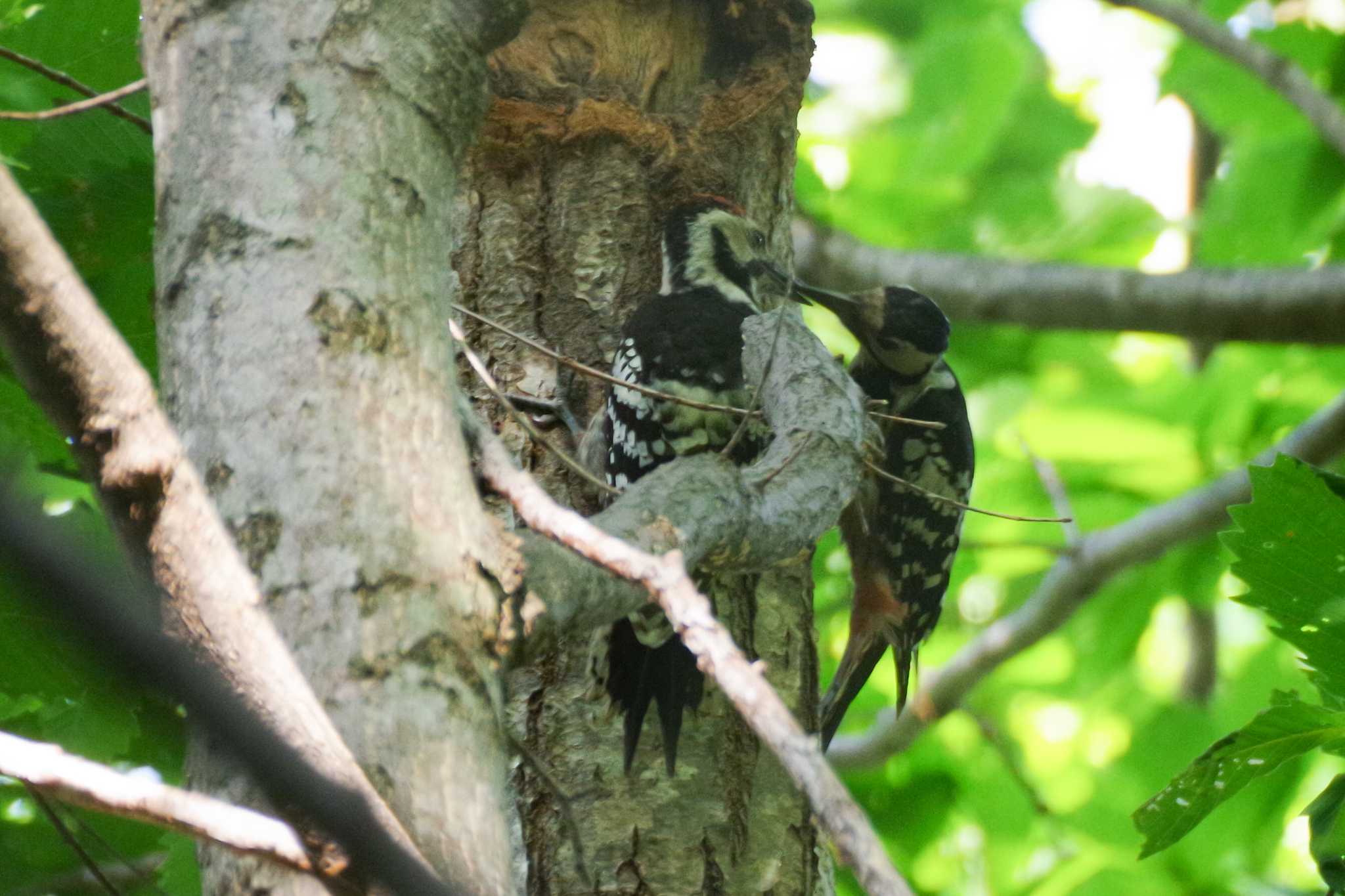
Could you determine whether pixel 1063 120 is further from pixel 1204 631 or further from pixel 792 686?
pixel 792 686

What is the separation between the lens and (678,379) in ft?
9.14

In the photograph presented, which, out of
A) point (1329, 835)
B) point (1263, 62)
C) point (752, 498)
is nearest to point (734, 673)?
point (752, 498)

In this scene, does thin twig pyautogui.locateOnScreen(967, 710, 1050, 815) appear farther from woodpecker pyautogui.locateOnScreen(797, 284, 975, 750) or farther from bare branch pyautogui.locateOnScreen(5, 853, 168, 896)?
bare branch pyautogui.locateOnScreen(5, 853, 168, 896)

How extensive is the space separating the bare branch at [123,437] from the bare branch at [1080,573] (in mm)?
3194

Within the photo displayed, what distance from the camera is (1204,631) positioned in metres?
7.05

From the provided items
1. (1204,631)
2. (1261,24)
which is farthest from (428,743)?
(1204,631)

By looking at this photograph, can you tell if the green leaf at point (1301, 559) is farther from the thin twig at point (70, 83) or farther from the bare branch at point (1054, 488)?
the bare branch at point (1054, 488)

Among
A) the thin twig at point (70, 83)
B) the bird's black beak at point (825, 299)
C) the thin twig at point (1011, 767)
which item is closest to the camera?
the thin twig at point (70, 83)

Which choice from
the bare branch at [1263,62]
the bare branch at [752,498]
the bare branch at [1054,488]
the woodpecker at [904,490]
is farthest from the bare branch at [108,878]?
the bare branch at [1263,62]

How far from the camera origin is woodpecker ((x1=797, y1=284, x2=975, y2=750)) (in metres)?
3.63

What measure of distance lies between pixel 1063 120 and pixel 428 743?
6320 mm

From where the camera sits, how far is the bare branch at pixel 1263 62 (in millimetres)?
4224

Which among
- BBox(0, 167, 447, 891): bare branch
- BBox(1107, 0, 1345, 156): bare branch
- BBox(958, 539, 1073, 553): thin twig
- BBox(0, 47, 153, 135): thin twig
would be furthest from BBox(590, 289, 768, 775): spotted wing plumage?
BBox(1107, 0, 1345, 156): bare branch

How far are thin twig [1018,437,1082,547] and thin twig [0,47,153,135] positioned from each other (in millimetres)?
3053
